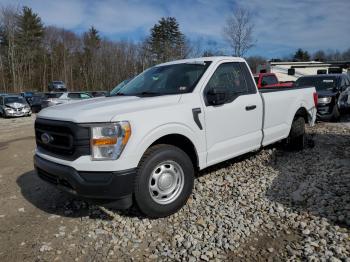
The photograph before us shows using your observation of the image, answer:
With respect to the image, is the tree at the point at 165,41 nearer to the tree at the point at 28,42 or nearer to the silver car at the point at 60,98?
the tree at the point at 28,42

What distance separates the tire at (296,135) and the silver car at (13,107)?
20477 millimetres

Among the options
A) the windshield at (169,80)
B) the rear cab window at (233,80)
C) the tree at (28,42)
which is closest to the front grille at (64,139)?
the windshield at (169,80)

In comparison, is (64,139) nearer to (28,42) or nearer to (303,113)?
(303,113)

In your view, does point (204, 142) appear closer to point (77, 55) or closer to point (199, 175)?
point (199, 175)

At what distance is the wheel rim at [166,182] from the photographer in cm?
377

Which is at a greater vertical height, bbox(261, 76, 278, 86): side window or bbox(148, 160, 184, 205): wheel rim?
bbox(261, 76, 278, 86): side window

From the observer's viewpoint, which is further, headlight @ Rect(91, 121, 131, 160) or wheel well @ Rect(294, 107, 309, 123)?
wheel well @ Rect(294, 107, 309, 123)

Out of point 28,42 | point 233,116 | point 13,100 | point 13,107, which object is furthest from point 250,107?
point 28,42

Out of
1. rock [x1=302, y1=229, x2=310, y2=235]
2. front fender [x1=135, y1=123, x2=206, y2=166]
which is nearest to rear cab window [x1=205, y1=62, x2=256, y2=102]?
front fender [x1=135, y1=123, x2=206, y2=166]

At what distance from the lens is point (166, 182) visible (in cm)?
385

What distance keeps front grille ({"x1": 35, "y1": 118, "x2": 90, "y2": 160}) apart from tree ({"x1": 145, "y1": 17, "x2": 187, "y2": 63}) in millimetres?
44890

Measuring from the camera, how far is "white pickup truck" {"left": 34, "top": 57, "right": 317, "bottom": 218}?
335 centimetres

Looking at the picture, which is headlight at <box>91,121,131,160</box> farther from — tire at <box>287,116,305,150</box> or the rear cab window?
tire at <box>287,116,305,150</box>

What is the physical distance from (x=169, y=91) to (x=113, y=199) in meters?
1.75
